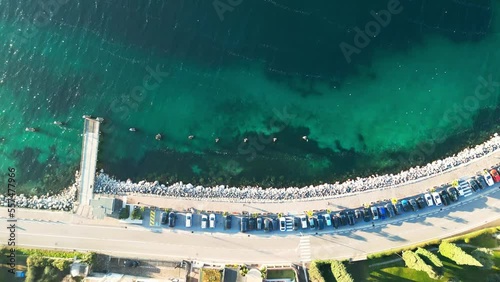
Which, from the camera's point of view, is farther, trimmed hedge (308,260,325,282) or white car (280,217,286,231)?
white car (280,217,286,231)

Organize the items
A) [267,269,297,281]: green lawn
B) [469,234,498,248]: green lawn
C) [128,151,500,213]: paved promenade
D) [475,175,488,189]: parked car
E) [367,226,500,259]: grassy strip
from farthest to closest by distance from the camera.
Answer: [128,151,500,213]: paved promenade
[475,175,488,189]: parked car
[469,234,498,248]: green lawn
[267,269,297,281]: green lawn
[367,226,500,259]: grassy strip

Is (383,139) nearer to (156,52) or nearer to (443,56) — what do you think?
(443,56)

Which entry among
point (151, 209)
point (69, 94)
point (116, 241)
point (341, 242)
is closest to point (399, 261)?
point (341, 242)

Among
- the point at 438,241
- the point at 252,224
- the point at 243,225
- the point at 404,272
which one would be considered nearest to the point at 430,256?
the point at 438,241

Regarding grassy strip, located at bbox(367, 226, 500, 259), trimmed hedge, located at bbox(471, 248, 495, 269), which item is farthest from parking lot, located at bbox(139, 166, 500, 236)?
trimmed hedge, located at bbox(471, 248, 495, 269)

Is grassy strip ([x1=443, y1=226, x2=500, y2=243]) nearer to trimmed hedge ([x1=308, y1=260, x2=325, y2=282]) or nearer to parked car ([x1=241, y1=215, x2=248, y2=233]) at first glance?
trimmed hedge ([x1=308, y1=260, x2=325, y2=282])

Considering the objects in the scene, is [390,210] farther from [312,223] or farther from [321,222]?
[312,223]
